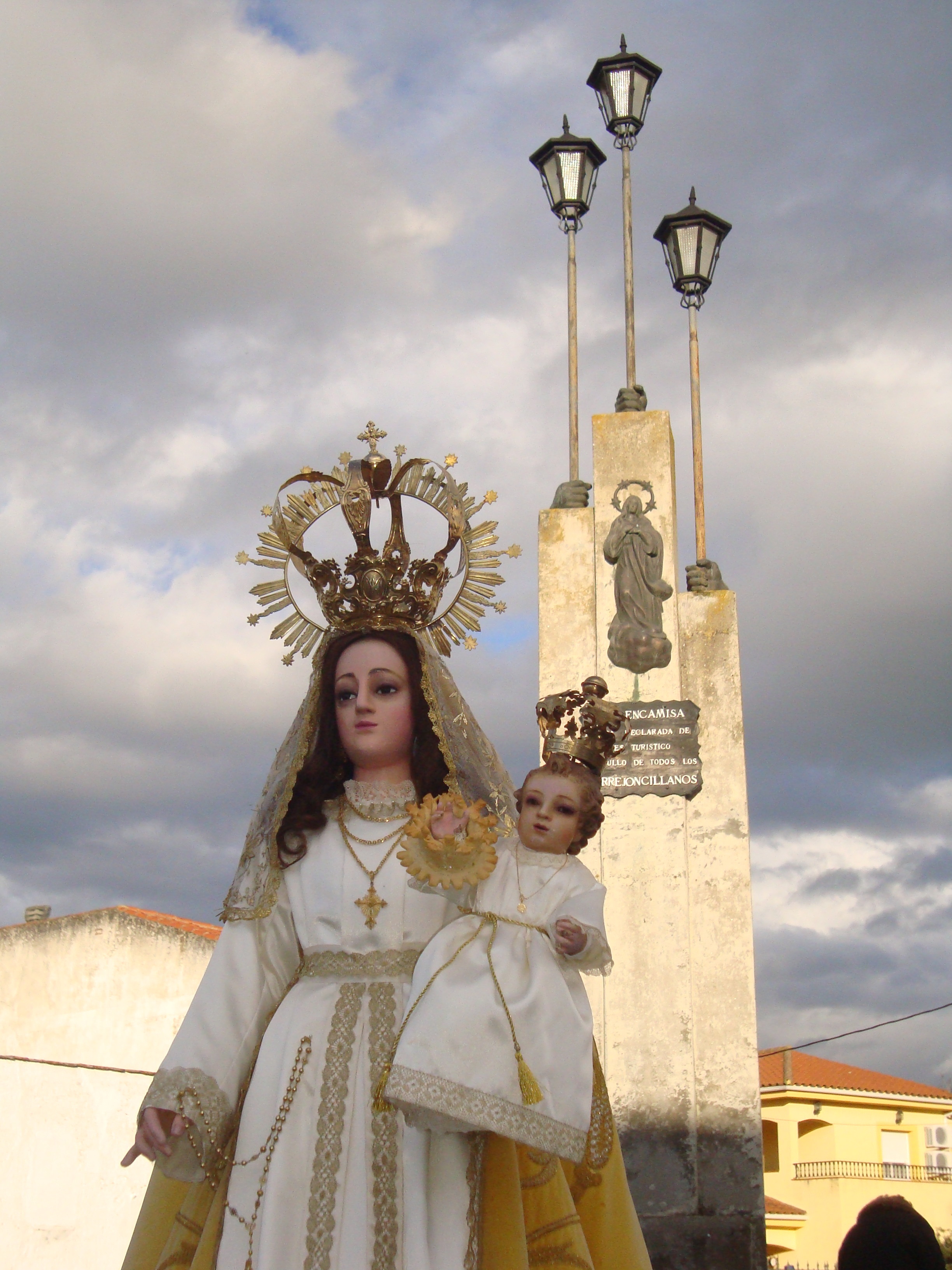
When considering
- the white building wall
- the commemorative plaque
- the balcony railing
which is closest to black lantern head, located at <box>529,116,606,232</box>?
the commemorative plaque

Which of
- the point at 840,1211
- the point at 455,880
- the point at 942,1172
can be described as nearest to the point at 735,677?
the point at 455,880

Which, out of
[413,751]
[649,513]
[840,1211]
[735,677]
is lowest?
[840,1211]

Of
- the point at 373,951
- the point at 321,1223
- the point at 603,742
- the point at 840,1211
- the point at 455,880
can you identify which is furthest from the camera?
the point at 840,1211

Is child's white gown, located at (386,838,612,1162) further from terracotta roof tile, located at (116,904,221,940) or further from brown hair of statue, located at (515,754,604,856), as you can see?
terracotta roof tile, located at (116,904,221,940)

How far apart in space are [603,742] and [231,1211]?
1745 millimetres

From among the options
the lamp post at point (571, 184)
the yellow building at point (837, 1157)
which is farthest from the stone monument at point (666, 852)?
the yellow building at point (837, 1157)

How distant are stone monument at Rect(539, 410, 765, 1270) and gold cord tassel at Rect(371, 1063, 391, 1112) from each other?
6438mm

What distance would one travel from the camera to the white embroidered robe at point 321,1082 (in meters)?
3.34

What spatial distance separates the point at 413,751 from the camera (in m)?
4.34

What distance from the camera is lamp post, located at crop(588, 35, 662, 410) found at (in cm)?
1259

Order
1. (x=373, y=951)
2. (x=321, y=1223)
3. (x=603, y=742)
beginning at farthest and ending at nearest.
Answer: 1. (x=603, y=742)
2. (x=373, y=951)
3. (x=321, y=1223)

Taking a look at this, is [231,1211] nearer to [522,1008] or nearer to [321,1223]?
[321,1223]

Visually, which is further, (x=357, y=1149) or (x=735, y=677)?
(x=735, y=677)

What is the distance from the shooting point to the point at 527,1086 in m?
3.28
